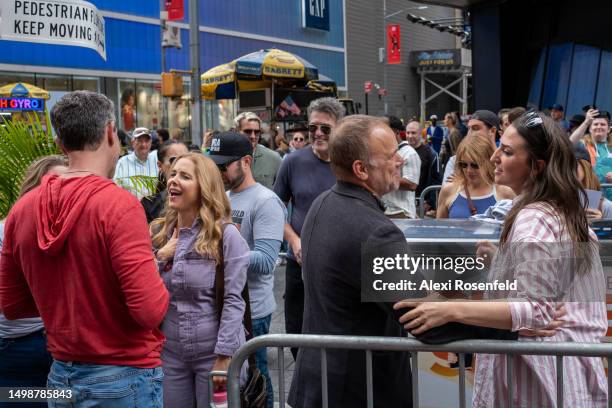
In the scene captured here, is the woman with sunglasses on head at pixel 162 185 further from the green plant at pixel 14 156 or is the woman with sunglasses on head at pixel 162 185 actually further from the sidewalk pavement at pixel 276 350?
the sidewalk pavement at pixel 276 350

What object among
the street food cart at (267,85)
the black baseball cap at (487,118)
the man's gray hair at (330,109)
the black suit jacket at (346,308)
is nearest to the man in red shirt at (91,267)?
the black suit jacket at (346,308)

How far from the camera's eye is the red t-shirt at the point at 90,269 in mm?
2873

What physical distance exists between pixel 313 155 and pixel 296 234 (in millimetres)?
606

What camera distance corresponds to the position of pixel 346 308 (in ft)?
9.39

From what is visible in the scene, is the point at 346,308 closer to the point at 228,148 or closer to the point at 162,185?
the point at 228,148

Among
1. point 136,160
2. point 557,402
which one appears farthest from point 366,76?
point 557,402

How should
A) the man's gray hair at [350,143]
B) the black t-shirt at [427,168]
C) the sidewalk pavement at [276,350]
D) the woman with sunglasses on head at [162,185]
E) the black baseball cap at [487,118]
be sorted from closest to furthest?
the man's gray hair at [350,143], the woman with sunglasses on head at [162,185], the sidewalk pavement at [276,350], the black baseball cap at [487,118], the black t-shirt at [427,168]

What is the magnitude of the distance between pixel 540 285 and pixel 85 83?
30.6m

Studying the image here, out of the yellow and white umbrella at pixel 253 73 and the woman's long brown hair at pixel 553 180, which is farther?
the yellow and white umbrella at pixel 253 73

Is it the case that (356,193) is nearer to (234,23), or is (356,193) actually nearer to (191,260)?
(191,260)

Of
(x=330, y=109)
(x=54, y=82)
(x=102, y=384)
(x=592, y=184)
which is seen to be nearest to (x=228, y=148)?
(x=330, y=109)

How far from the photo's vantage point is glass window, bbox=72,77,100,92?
30641 millimetres

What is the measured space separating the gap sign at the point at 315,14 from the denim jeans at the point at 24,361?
42260 millimetres

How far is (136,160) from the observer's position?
31.6 feet
